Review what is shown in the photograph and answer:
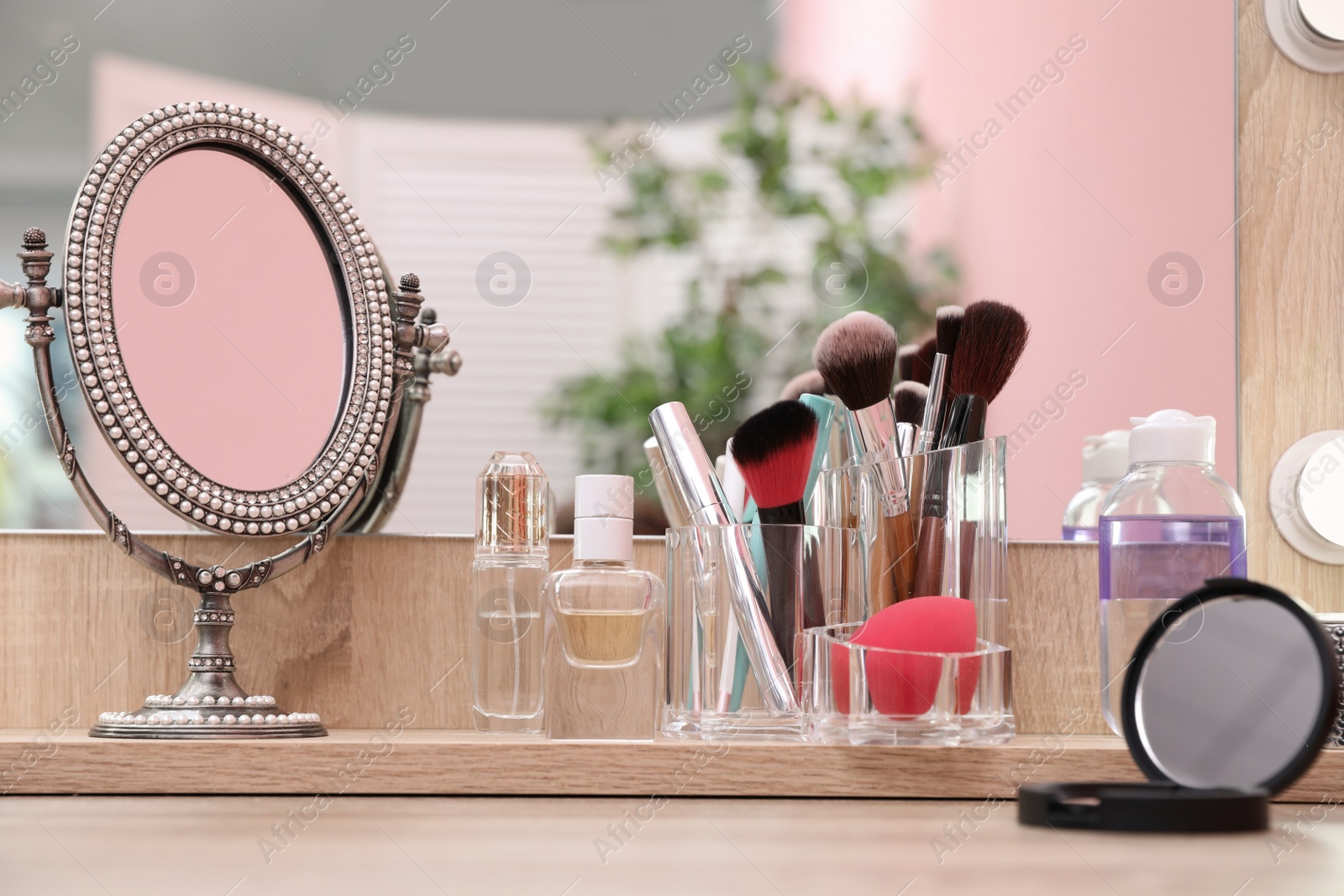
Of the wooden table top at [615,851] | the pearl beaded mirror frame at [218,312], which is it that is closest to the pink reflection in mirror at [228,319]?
the pearl beaded mirror frame at [218,312]

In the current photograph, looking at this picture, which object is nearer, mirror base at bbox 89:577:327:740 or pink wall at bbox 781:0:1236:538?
mirror base at bbox 89:577:327:740

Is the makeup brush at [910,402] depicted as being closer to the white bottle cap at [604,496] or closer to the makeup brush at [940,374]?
the makeup brush at [940,374]

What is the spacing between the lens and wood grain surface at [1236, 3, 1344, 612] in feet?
2.48

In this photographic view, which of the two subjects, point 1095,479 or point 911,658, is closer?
point 911,658

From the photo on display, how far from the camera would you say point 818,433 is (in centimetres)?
65

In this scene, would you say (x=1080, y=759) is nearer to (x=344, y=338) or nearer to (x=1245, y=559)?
(x=1245, y=559)

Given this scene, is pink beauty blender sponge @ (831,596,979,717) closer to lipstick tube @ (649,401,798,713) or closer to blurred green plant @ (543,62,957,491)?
lipstick tube @ (649,401,798,713)

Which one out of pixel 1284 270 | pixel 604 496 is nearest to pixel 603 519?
pixel 604 496

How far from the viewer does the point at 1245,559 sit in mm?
733

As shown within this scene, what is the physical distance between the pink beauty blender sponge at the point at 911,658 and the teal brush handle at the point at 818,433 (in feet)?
0.30

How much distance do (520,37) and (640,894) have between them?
1.89 ft

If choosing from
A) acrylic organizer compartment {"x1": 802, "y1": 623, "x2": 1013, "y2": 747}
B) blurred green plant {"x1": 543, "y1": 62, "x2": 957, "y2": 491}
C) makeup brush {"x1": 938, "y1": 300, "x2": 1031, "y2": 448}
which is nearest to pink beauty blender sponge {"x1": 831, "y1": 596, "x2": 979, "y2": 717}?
acrylic organizer compartment {"x1": 802, "y1": 623, "x2": 1013, "y2": 747}

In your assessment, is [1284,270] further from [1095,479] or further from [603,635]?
[603,635]

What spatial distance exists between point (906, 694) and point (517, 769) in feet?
0.61
